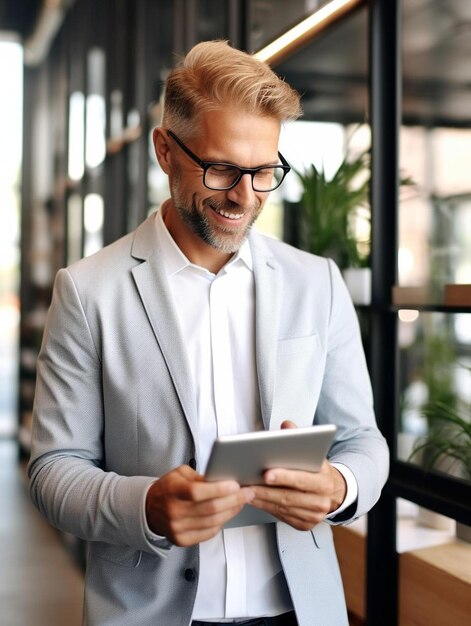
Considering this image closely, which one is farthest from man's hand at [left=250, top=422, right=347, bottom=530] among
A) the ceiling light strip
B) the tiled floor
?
the tiled floor

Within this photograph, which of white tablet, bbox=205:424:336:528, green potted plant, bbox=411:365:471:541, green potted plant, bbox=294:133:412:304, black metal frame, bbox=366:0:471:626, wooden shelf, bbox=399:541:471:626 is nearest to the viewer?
white tablet, bbox=205:424:336:528

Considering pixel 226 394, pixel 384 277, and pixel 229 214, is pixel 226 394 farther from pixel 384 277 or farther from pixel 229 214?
pixel 384 277

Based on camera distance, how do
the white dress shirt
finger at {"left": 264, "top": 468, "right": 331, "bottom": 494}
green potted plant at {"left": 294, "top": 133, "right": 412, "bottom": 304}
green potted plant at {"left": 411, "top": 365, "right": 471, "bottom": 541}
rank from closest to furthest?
finger at {"left": 264, "top": 468, "right": 331, "bottom": 494} → the white dress shirt → green potted plant at {"left": 411, "top": 365, "right": 471, "bottom": 541} → green potted plant at {"left": 294, "top": 133, "right": 412, "bottom": 304}

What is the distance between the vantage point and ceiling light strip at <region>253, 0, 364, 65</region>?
2.44 meters

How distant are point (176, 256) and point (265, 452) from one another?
0.55m

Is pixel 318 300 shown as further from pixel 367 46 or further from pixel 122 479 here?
pixel 367 46

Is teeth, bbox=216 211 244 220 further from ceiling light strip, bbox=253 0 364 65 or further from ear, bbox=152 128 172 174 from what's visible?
ceiling light strip, bbox=253 0 364 65

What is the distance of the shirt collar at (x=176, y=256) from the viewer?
1.60 m

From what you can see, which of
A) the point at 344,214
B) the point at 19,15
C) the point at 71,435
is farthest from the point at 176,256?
the point at 19,15

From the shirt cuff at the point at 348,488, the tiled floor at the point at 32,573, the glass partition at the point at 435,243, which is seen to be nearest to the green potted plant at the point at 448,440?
the glass partition at the point at 435,243

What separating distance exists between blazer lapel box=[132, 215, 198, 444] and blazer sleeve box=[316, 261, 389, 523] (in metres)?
0.31

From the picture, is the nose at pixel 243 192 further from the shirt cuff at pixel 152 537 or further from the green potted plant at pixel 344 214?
the green potted plant at pixel 344 214

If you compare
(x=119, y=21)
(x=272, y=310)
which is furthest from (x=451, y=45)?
(x=119, y=21)

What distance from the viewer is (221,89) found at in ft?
4.87
